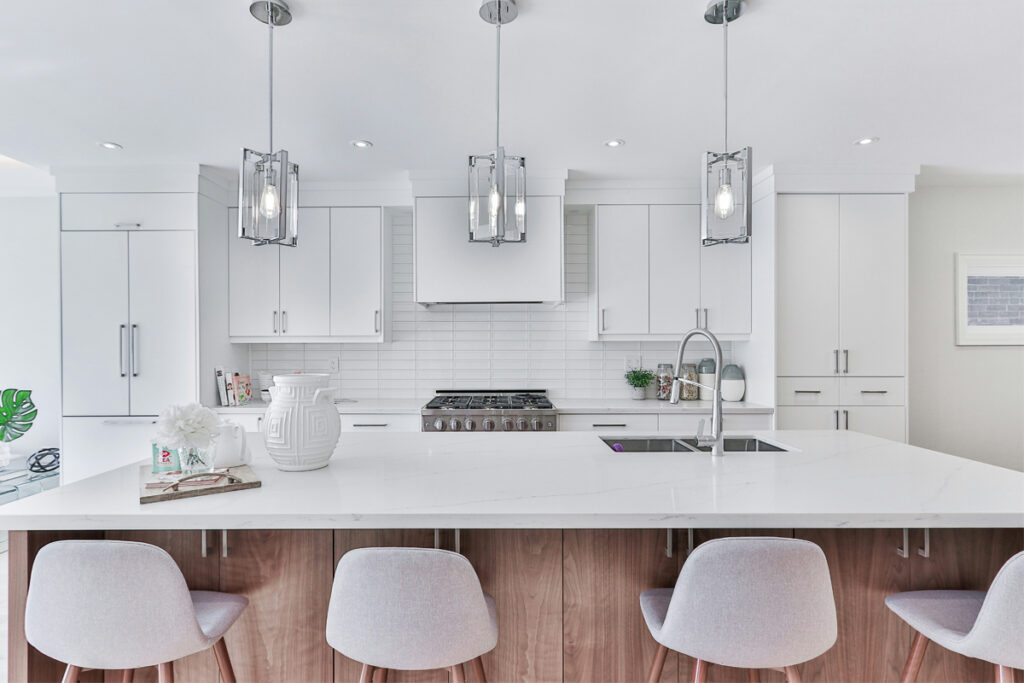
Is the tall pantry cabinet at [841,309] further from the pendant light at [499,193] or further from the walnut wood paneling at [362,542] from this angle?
the walnut wood paneling at [362,542]

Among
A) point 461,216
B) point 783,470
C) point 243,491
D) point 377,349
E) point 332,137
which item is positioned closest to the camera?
point 243,491

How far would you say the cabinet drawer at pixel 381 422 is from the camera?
11.6 feet

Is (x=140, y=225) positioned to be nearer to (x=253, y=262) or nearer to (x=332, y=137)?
(x=253, y=262)

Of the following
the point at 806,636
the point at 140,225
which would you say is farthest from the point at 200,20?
the point at 806,636

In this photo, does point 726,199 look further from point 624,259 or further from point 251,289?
point 251,289

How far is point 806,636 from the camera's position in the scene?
1.19 meters

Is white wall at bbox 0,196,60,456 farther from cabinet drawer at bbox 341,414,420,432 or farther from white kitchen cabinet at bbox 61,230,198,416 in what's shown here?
cabinet drawer at bbox 341,414,420,432

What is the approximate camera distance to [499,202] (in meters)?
1.74

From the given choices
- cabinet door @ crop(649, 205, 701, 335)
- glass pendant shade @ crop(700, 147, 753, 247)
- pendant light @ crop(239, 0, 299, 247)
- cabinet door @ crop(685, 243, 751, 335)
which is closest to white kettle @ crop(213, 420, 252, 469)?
pendant light @ crop(239, 0, 299, 247)

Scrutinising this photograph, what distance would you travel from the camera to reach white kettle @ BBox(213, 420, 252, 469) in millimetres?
1739

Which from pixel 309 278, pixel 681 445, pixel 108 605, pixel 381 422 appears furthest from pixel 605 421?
pixel 108 605

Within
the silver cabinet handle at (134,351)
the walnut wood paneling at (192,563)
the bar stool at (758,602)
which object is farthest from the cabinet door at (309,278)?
the bar stool at (758,602)

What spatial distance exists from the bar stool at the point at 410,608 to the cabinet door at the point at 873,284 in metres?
3.10

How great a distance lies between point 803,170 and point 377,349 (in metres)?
3.03
